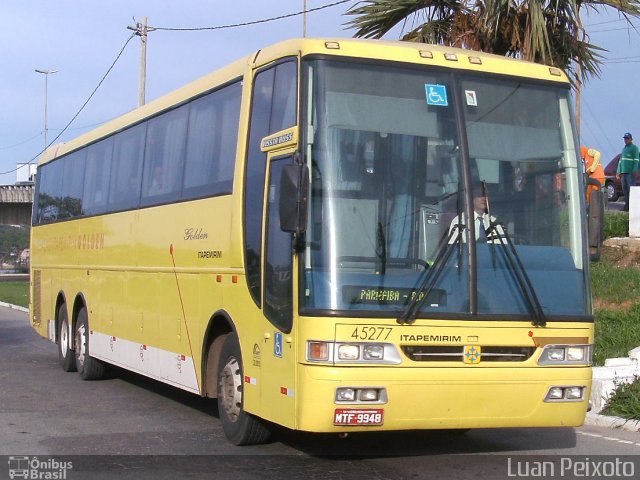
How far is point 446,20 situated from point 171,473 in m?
10.0

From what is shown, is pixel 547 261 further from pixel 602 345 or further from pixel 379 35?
pixel 379 35

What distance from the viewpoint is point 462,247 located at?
8078 millimetres

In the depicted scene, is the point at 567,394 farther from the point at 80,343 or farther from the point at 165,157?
the point at 80,343

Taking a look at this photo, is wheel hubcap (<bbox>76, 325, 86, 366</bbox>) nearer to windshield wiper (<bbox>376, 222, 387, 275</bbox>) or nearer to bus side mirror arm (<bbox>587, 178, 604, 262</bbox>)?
windshield wiper (<bbox>376, 222, 387, 275</bbox>)

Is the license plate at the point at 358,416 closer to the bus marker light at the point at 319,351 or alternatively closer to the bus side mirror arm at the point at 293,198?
the bus marker light at the point at 319,351

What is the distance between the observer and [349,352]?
25.1ft

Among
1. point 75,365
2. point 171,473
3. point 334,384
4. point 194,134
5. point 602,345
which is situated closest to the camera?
point 334,384

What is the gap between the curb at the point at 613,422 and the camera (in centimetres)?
1076

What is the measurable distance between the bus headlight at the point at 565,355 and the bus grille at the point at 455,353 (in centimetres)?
12

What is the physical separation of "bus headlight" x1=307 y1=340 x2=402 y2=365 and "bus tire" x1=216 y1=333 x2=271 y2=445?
5.05 feet

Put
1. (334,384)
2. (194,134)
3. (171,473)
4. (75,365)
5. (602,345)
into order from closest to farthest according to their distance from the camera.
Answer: (334,384)
(171,473)
(194,134)
(602,345)
(75,365)

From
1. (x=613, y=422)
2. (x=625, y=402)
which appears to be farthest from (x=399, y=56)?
(x=625, y=402)

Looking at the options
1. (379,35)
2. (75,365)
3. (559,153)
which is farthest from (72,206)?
(559,153)

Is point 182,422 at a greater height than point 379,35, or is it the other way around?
point 379,35
